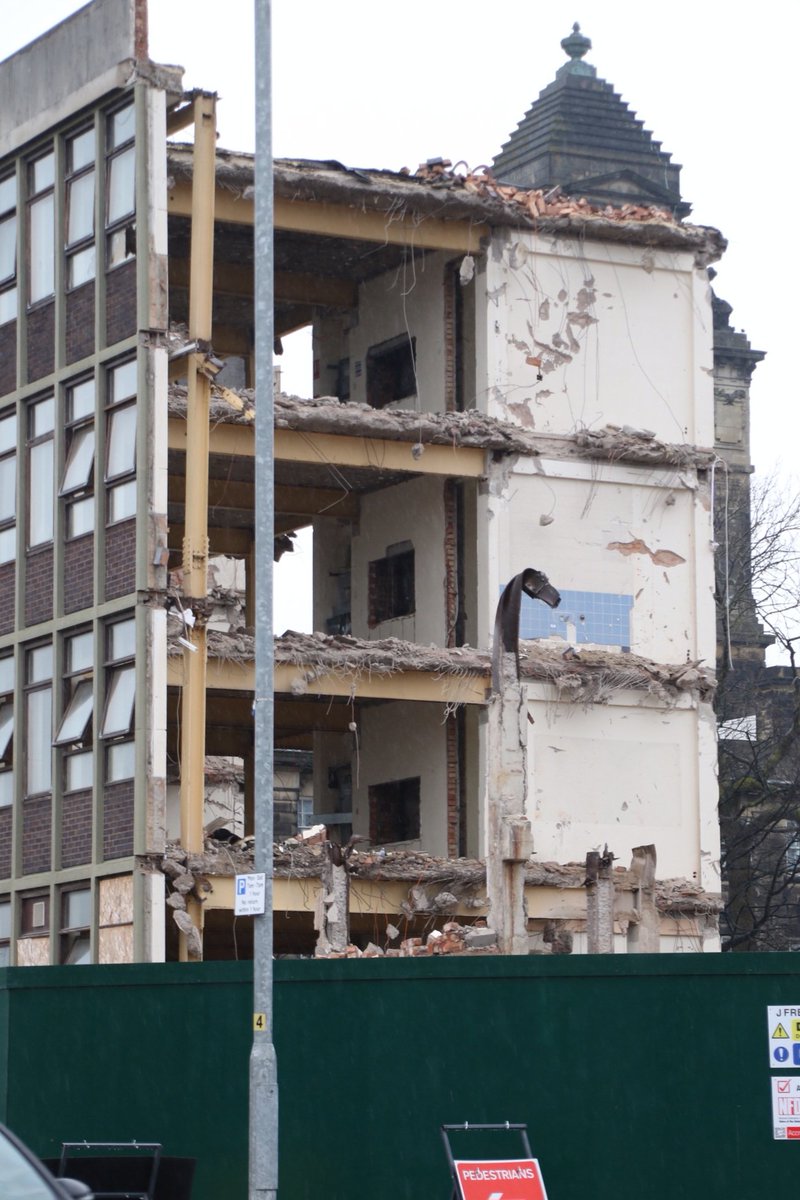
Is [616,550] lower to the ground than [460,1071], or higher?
higher

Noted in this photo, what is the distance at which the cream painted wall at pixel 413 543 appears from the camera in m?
37.0

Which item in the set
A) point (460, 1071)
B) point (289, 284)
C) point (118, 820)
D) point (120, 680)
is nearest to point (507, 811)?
point (118, 820)

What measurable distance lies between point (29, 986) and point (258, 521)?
5.00 metres

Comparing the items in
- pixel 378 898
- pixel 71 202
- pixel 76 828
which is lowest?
pixel 378 898

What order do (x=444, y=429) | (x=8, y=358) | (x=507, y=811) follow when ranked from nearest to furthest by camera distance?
1. (x=507, y=811)
2. (x=8, y=358)
3. (x=444, y=429)

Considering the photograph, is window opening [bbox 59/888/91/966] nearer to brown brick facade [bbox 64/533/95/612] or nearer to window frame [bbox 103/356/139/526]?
brown brick facade [bbox 64/533/95/612]

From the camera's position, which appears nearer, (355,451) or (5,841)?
(5,841)

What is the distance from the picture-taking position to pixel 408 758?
37.2 metres

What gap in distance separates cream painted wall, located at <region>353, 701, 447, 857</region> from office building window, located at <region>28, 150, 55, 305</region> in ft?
30.3

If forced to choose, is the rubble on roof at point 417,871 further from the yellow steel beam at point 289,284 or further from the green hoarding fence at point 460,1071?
the green hoarding fence at point 460,1071

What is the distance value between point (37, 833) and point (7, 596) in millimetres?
3879

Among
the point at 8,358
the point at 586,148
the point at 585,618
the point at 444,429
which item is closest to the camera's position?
the point at 8,358

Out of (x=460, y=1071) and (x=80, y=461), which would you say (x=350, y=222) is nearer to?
(x=80, y=461)

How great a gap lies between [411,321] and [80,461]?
7759 millimetres
